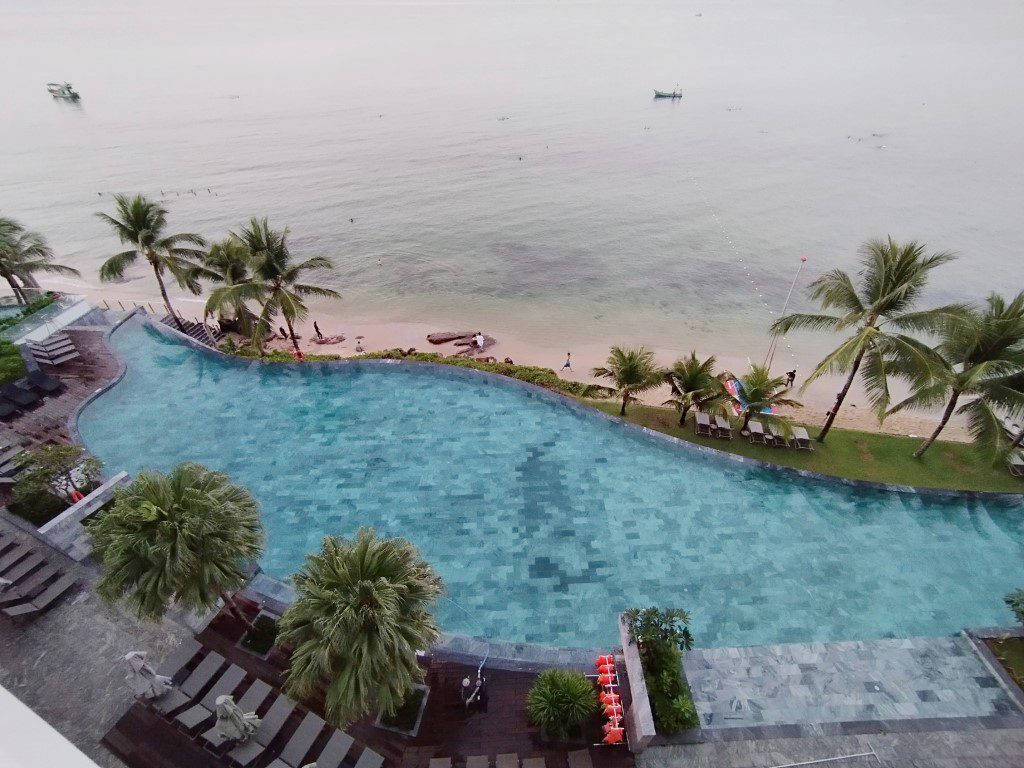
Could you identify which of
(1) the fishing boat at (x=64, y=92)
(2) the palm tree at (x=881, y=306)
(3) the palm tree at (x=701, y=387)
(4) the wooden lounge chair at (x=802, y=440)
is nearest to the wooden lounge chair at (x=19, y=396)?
(3) the palm tree at (x=701, y=387)

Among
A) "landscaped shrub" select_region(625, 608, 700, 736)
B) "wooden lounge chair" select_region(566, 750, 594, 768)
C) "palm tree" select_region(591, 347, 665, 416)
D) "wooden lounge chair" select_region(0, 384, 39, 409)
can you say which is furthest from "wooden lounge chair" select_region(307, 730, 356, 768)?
"wooden lounge chair" select_region(0, 384, 39, 409)

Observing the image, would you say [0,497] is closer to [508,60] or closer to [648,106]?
[648,106]

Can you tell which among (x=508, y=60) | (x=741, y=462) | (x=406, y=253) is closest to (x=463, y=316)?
(x=406, y=253)

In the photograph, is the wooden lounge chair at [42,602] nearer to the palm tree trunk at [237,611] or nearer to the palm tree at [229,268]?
the palm tree trunk at [237,611]

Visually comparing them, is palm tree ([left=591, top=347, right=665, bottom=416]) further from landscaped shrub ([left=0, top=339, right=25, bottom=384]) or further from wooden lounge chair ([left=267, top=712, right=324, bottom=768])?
A: landscaped shrub ([left=0, top=339, right=25, bottom=384])

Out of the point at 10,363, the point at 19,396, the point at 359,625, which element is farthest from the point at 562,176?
the point at 359,625

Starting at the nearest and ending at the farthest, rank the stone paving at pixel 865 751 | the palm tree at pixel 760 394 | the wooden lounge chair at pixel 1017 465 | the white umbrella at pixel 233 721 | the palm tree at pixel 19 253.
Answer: the white umbrella at pixel 233 721 < the stone paving at pixel 865 751 < the wooden lounge chair at pixel 1017 465 < the palm tree at pixel 760 394 < the palm tree at pixel 19 253

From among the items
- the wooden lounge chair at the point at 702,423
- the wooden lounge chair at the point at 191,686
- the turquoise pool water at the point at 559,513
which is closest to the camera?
the wooden lounge chair at the point at 191,686
